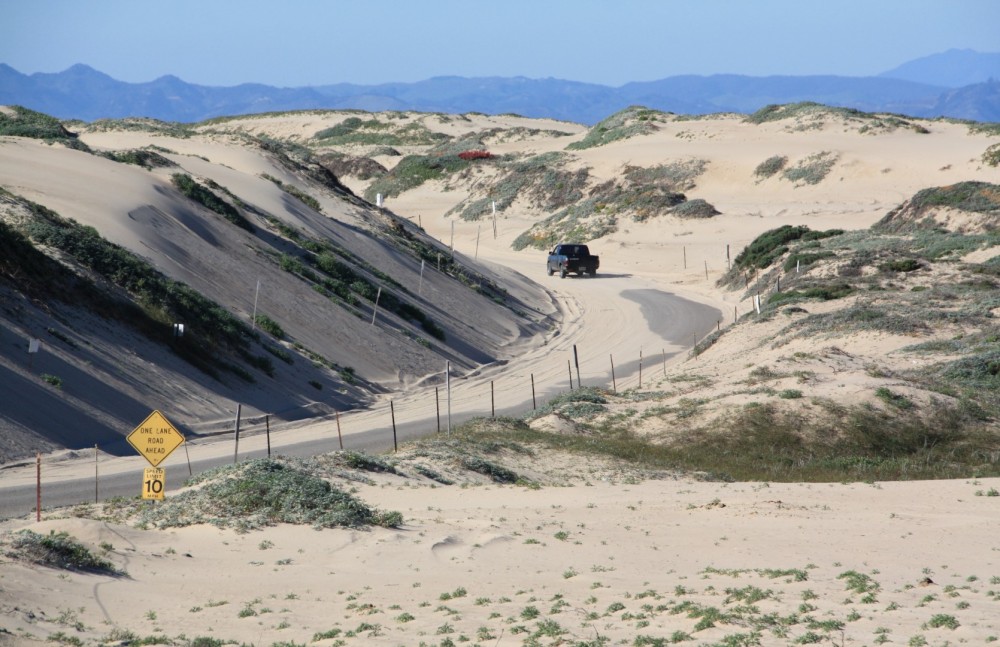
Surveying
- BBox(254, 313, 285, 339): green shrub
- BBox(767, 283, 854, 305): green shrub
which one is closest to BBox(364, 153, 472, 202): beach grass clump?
BBox(767, 283, 854, 305): green shrub

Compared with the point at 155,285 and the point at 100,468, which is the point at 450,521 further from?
the point at 155,285

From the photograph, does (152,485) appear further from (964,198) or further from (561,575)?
(964,198)

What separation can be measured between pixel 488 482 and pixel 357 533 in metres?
4.97

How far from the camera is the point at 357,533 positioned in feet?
48.8

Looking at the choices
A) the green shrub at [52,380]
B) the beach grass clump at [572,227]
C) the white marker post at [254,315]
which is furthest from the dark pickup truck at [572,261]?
the green shrub at [52,380]

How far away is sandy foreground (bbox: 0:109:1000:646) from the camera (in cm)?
1079

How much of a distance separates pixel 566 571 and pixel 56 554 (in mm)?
5575

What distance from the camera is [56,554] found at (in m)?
12.3

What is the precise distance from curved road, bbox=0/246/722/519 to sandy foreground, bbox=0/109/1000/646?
3.73ft

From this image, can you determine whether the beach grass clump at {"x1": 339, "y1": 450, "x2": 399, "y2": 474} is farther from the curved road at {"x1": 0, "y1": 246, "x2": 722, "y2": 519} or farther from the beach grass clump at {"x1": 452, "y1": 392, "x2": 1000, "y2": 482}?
the beach grass clump at {"x1": 452, "y1": 392, "x2": 1000, "y2": 482}

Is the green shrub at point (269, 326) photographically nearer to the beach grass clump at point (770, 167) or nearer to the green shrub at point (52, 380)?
the green shrub at point (52, 380)

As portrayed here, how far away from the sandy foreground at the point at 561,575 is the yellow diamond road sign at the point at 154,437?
1.28m

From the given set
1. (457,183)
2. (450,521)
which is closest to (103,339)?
(450,521)

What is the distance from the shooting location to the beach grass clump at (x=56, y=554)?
39.7 ft
